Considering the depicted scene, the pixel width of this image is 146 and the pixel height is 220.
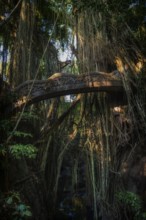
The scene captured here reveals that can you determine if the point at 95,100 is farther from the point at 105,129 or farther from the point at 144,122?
the point at 144,122

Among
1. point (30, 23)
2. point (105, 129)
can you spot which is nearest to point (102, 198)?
point (105, 129)

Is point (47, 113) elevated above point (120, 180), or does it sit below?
above

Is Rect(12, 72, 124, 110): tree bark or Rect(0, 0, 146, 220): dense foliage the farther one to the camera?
Rect(0, 0, 146, 220): dense foliage

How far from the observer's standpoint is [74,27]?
3518mm

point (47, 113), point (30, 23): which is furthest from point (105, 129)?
point (30, 23)

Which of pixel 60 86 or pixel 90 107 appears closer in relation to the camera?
pixel 60 86

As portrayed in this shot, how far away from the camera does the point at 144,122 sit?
3.43m

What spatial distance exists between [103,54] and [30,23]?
1063mm

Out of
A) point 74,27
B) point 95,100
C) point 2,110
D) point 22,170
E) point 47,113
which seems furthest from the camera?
point 47,113

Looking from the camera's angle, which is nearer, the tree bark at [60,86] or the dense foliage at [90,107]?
the tree bark at [60,86]

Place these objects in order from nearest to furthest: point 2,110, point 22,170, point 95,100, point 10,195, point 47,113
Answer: point 10,195, point 2,110, point 22,170, point 95,100, point 47,113

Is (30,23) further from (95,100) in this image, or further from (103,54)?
(95,100)

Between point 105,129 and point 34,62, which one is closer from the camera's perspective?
point 105,129

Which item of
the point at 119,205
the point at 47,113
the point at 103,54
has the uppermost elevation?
the point at 103,54
